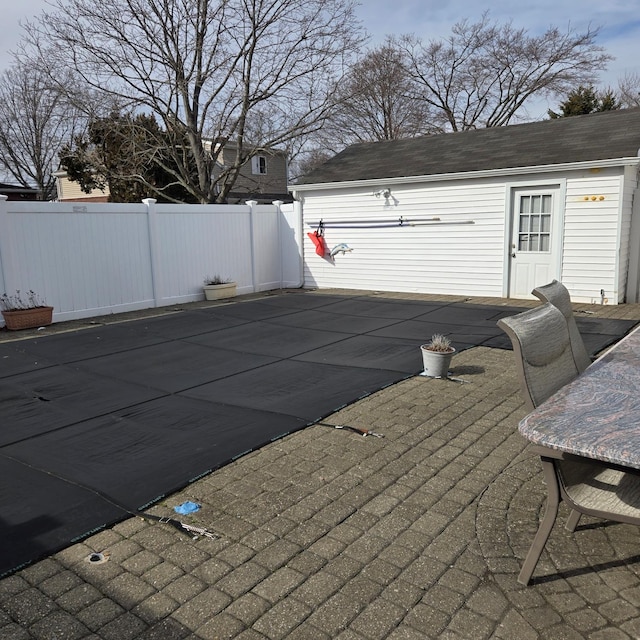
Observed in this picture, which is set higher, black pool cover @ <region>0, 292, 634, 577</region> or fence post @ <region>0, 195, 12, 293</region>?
fence post @ <region>0, 195, 12, 293</region>

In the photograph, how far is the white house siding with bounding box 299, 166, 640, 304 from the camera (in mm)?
9117

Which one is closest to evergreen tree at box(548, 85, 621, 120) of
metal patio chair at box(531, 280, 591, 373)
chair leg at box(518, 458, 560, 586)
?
metal patio chair at box(531, 280, 591, 373)

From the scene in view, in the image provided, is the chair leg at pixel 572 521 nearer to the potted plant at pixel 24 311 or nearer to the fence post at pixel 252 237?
Answer: the potted plant at pixel 24 311

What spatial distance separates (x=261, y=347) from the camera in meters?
6.73

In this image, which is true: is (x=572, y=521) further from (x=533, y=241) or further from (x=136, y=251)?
(x=136, y=251)

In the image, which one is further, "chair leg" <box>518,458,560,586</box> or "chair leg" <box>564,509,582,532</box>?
"chair leg" <box>564,509,582,532</box>

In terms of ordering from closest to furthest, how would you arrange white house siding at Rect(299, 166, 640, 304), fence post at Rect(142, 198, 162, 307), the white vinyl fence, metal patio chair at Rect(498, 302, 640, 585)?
metal patio chair at Rect(498, 302, 640, 585) → the white vinyl fence → white house siding at Rect(299, 166, 640, 304) → fence post at Rect(142, 198, 162, 307)

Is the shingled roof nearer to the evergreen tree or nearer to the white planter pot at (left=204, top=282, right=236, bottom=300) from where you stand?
the white planter pot at (left=204, top=282, right=236, bottom=300)

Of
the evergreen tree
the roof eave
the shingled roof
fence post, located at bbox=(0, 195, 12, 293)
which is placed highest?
the evergreen tree

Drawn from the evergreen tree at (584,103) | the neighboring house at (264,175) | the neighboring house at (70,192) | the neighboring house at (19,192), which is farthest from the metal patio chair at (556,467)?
the neighboring house at (19,192)

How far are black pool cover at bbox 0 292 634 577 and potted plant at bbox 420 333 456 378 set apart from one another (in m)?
0.21

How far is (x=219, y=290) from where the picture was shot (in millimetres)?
11117

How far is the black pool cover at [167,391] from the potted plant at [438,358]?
0.70 feet

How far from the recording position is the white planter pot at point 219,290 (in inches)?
434
